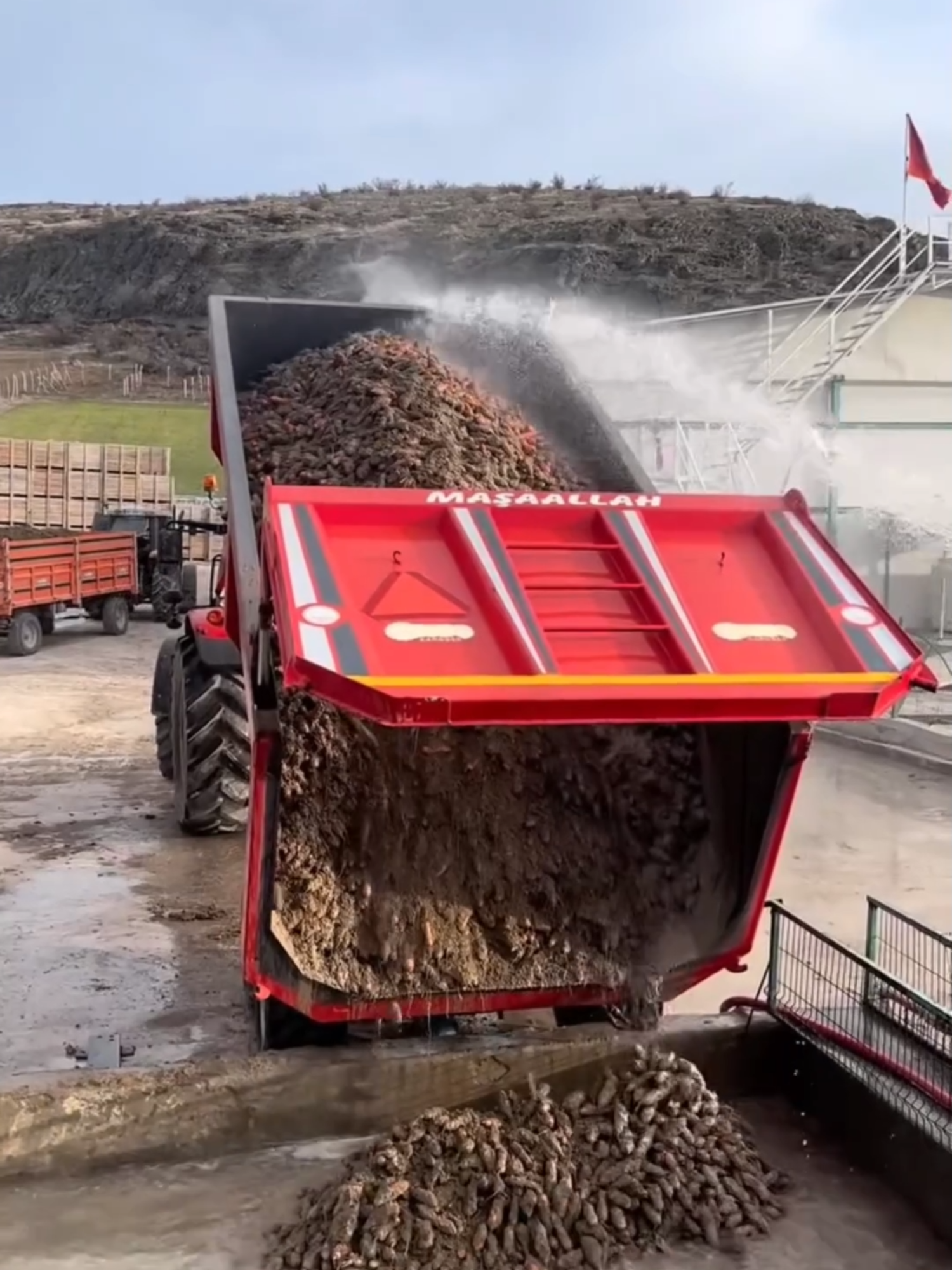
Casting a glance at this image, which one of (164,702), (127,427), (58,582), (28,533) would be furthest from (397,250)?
(164,702)

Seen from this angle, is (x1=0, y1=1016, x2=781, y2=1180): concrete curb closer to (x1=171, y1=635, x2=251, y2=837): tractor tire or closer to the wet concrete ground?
the wet concrete ground

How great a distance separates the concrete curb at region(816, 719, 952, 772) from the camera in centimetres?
1067

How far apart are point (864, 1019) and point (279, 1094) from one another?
185 centimetres

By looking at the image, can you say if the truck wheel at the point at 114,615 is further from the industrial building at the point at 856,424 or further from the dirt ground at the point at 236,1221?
the dirt ground at the point at 236,1221

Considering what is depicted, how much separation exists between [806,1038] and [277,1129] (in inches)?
66.2

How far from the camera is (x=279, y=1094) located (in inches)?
153

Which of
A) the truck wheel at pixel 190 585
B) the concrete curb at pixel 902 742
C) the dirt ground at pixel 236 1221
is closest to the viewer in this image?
the dirt ground at pixel 236 1221

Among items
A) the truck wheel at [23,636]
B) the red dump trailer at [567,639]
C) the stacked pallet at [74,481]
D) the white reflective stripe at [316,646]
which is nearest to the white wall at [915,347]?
the truck wheel at [23,636]

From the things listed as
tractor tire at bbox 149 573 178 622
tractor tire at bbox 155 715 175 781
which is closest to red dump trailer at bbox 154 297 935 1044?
tractor tire at bbox 155 715 175 781

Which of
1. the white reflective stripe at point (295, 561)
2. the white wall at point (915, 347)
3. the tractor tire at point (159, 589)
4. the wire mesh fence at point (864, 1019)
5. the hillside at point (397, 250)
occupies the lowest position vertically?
the wire mesh fence at point (864, 1019)

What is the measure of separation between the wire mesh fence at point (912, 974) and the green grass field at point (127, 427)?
29813 millimetres

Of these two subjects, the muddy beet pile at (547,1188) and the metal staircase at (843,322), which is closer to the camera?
the muddy beet pile at (547,1188)

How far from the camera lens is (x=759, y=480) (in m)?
16.6

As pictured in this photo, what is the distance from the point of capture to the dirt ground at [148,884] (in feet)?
17.8
